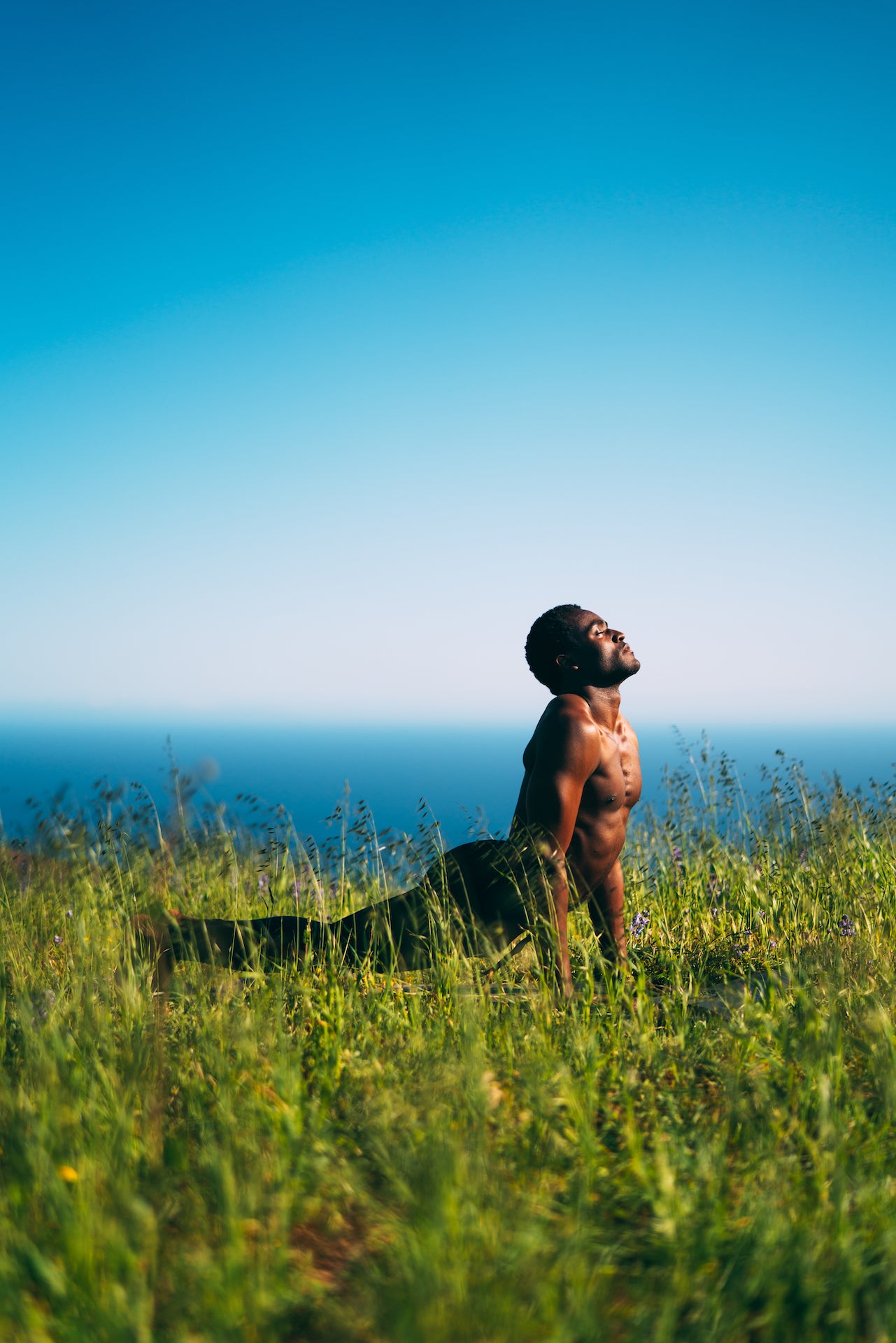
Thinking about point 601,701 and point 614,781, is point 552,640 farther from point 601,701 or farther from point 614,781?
point 614,781

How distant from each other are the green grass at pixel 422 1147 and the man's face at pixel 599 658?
1313 millimetres

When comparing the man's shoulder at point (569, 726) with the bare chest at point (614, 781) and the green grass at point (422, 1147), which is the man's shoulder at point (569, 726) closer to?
the bare chest at point (614, 781)

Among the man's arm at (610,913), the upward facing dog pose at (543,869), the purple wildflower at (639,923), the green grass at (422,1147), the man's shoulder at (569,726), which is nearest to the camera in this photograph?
the green grass at (422,1147)

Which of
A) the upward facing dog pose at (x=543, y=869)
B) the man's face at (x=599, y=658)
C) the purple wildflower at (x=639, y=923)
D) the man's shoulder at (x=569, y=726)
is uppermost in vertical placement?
the man's face at (x=599, y=658)

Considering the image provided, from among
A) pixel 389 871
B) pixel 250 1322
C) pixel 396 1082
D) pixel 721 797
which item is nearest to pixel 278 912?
pixel 389 871

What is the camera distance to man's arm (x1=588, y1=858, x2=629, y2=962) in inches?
149

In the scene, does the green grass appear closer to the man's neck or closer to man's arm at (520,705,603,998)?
man's arm at (520,705,603,998)

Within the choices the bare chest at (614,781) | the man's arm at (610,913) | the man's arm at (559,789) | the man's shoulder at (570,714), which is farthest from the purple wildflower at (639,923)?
the man's shoulder at (570,714)

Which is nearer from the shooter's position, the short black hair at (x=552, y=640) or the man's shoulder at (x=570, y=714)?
the man's shoulder at (x=570, y=714)

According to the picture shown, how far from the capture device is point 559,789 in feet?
11.4

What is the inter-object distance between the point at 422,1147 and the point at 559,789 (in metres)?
1.68

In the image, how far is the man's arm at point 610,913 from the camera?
3793 millimetres

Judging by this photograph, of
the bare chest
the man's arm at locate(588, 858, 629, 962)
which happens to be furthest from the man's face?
the man's arm at locate(588, 858, 629, 962)

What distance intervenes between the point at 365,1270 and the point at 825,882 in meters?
3.52
